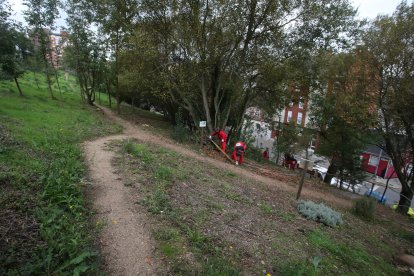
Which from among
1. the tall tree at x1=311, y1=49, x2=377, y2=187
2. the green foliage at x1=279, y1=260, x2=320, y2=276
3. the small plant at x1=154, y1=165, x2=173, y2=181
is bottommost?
the green foliage at x1=279, y1=260, x2=320, y2=276

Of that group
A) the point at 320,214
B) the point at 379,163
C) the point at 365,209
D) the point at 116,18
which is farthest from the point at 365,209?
the point at 379,163

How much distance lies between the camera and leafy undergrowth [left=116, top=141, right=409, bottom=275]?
4.38 m

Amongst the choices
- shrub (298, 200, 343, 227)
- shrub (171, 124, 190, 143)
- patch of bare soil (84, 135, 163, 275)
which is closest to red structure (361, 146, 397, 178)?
shrub (171, 124, 190, 143)

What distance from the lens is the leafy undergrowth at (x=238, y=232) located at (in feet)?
14.4

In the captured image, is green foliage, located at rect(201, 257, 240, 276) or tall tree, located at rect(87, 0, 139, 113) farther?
tall tree, located at rect(87, 0, 139, 113)

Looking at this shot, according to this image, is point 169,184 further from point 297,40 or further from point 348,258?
point 297,40

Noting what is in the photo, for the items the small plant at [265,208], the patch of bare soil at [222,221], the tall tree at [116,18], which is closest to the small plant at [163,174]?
the patch of bare soil at [222,221]

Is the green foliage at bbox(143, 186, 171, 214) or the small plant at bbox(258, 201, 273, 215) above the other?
the green foliage at bbox(143, 186, 171, 214)

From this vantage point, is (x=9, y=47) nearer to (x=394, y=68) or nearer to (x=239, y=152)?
(x=239, y=152)

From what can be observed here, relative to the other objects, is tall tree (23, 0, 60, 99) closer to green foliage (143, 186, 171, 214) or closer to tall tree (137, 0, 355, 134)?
tall tree (137, 0, 355, 134)

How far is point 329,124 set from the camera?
17047 mm

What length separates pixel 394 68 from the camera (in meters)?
10.8

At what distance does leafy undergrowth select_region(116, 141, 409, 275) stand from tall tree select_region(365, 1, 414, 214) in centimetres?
517

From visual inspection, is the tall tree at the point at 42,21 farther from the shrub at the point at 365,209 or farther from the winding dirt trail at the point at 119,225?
the shrub at the point at 365,209
